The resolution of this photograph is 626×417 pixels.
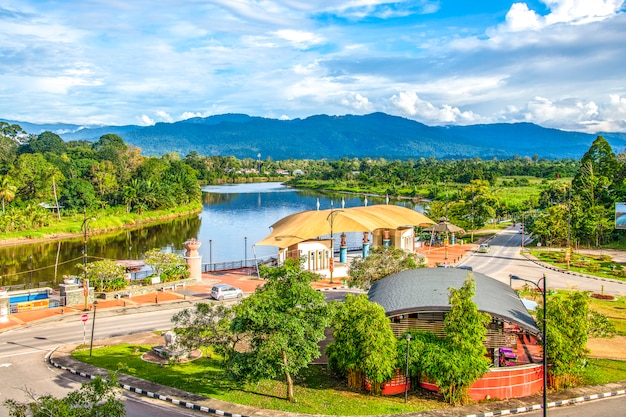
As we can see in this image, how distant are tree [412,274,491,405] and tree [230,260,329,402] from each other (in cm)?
411

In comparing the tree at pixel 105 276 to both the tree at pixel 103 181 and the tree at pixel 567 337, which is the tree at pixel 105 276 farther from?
the tree at pixel 103 181

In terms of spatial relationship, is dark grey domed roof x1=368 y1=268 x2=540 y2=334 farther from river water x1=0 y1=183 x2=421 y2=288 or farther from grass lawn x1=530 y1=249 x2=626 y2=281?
grass lawn x1=530 y1=249 x2=626 y2=281

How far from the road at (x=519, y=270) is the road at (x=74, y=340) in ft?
0.23

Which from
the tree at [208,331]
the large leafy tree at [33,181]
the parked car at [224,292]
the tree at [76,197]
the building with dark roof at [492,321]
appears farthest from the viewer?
the tree at [76,197]

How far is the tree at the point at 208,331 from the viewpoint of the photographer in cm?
2000

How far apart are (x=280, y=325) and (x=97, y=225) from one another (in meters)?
67.9

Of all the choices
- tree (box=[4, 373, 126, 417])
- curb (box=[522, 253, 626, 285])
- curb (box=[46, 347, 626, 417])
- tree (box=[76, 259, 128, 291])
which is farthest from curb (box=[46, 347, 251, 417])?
curb (box=[522, 253, 626, 285])

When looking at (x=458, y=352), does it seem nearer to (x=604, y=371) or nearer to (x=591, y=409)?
(x=591, y=409)

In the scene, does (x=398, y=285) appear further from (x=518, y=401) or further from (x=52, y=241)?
(x=52, y=241)

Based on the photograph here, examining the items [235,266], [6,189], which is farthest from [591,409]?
[6,189]

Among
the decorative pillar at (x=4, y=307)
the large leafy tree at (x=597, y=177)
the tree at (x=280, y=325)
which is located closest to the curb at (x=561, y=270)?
the large leafy tree at (x=597, y=177)

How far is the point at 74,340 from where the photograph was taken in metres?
27.6

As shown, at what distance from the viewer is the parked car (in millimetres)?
36219

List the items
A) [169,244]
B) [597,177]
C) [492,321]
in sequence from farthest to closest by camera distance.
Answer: [597,177] → [169,244] → [492,321]
